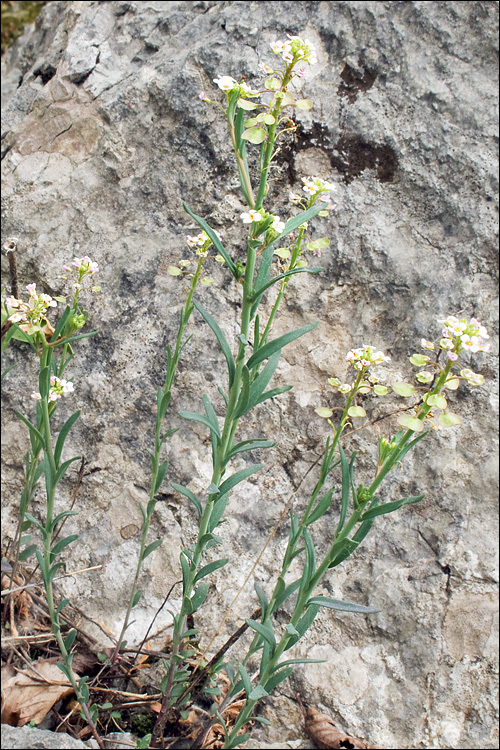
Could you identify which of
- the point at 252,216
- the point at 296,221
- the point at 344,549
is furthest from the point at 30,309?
the point at 344,549

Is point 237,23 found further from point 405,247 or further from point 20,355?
point 20,355

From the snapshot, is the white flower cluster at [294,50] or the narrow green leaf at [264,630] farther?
the narrow green leaf at [264,630]

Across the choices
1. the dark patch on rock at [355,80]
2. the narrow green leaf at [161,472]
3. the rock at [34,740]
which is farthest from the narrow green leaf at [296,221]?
the rock at [34,740]

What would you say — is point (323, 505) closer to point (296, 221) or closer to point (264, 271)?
point (264, 271)

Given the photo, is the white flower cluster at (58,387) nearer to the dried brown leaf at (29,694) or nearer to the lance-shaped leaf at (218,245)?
the lance-shaped leaf at (218,245)

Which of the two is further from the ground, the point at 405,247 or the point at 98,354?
the point at 405,247

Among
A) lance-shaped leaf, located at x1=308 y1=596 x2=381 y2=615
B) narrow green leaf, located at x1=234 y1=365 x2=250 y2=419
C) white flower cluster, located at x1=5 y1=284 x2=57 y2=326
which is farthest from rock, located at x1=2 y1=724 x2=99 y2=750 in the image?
white flower cluster, located at x1=5 y1=284 x2=57 y2=326

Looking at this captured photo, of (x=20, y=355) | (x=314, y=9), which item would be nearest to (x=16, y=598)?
(x=20, y=355)

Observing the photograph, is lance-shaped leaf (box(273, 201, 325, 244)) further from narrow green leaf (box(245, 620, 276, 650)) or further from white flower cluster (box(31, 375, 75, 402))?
narrow green leaf (box(245, 620, 276, 650))
